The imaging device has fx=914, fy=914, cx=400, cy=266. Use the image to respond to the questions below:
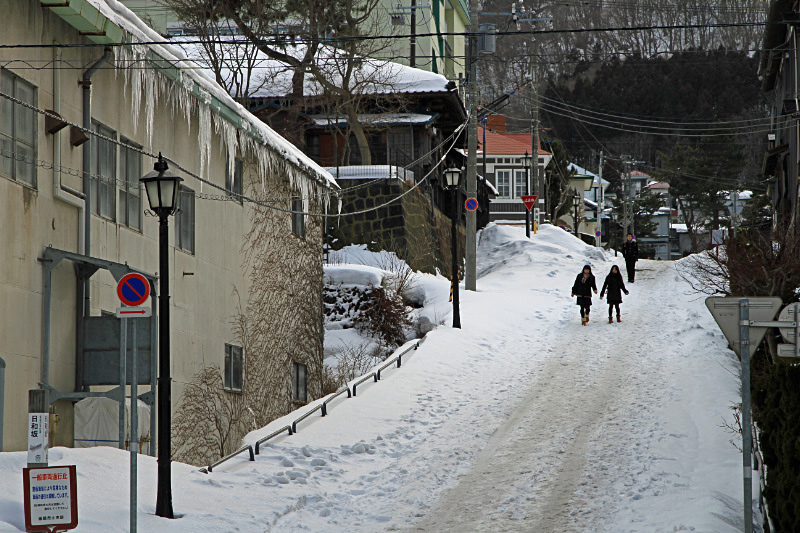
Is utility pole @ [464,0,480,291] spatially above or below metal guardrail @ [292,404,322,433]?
above

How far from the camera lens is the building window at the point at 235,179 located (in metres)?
17.0

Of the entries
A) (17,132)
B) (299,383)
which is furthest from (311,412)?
(17,132)

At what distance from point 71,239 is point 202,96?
421cm

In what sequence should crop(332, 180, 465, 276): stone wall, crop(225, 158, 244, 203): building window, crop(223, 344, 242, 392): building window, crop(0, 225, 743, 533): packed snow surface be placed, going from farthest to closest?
1. crop(332, 180, 465, 276): stone wall
2. crop(225, 158, 244, 203): building window
3. crop(223, 344, 242, 392): building window
4. crop(0, 225, 743, 533): packed snow surface

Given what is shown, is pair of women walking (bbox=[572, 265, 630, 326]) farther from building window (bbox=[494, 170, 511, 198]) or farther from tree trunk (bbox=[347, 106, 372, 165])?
building window (bbox=[494, 170, 511, 198])

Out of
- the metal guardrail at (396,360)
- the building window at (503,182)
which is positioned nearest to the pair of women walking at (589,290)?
the metal guardrail at (396,360)

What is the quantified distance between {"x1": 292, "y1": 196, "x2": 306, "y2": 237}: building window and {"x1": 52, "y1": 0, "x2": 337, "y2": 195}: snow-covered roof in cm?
104

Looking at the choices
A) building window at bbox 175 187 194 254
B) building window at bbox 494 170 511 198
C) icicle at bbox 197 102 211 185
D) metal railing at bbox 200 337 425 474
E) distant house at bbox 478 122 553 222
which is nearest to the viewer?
metal railing at bbox 200 337 425 474

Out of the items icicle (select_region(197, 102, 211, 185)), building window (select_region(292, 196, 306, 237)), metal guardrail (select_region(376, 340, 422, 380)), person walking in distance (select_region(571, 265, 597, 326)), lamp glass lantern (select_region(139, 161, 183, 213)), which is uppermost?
icicle (select_region(197, 102, 211, 185))

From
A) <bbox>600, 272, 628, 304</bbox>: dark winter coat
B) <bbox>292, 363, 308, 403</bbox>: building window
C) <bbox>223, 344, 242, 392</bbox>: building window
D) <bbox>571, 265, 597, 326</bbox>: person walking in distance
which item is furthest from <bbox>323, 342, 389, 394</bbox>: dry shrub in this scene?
<bbox>600, 272, 628, 304</bbox>: dark winter coat

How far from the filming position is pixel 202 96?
1483cm

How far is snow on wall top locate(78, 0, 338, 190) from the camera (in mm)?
12398

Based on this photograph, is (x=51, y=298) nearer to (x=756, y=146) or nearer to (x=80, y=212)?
(x=80, y=212)

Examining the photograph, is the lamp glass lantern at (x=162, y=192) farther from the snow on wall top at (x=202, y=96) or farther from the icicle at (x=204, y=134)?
the icicle at (x=204, y=134)
